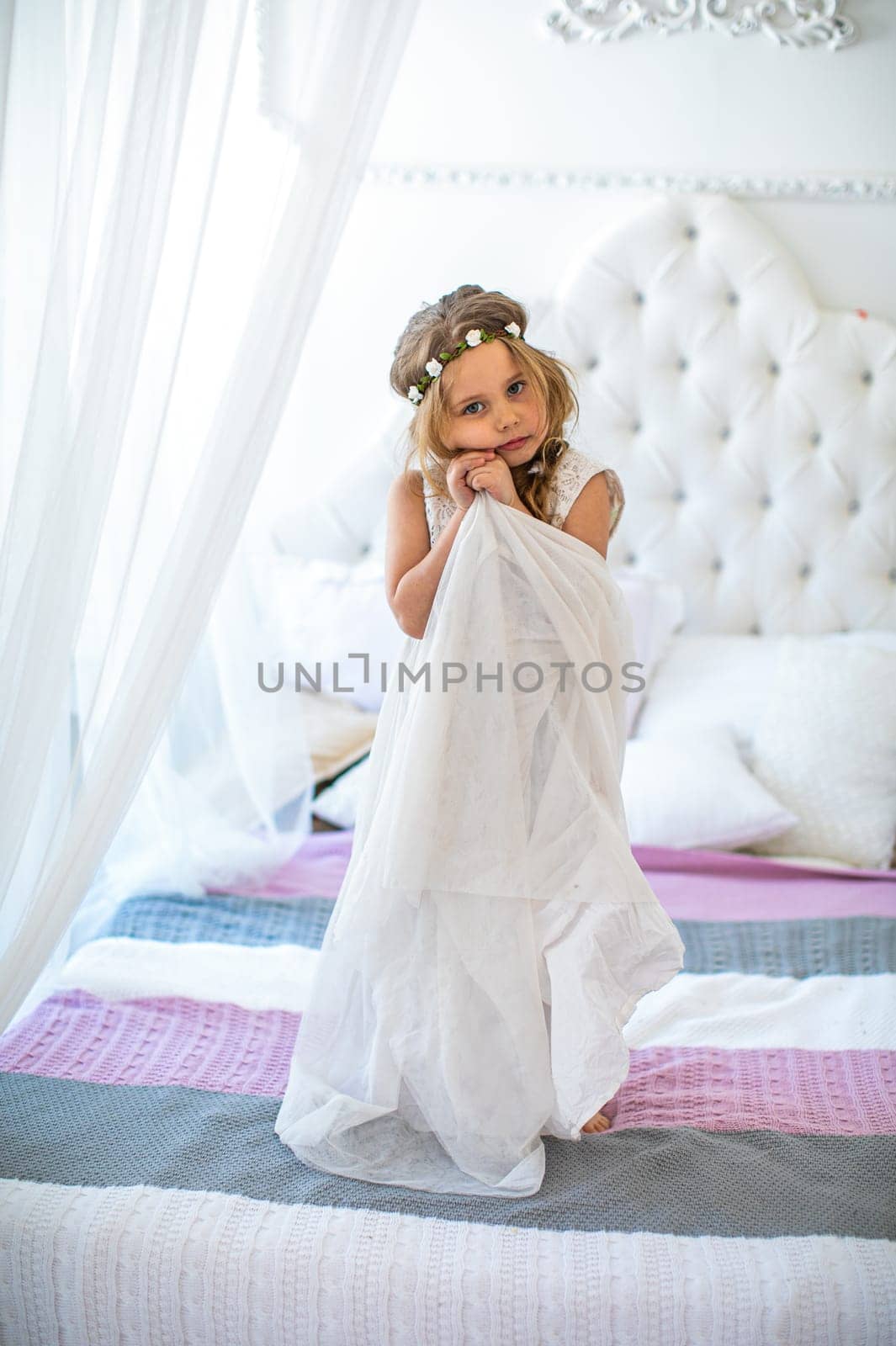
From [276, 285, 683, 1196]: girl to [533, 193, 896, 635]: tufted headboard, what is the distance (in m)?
1.15

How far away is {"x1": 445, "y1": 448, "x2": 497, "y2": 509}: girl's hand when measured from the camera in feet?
4.17

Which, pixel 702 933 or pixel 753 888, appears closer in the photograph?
pixel 702 933

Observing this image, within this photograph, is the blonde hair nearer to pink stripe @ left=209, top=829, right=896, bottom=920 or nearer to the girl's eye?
the girl's eye

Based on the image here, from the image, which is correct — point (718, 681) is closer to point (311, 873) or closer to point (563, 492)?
point (311, 873)

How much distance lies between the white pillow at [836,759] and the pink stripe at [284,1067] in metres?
0.65

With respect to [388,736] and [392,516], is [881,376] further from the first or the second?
[388,736]

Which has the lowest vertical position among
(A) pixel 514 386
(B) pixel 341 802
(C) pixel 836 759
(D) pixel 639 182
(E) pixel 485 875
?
(B) pixel 341 802

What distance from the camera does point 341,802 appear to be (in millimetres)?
2189

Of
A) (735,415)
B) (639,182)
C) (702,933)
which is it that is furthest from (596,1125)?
(639,182)

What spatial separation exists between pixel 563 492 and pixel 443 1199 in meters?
0.81

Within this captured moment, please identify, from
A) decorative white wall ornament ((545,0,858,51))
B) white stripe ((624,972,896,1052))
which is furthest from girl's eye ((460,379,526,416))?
decorative white wall ornament ((545,0,858,51))

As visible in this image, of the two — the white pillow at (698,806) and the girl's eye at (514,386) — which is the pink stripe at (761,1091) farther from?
the girl's eye at (514,386)

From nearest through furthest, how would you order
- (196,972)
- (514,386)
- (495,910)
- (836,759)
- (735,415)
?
(495,910) < (514,386) < (196,972) < (836,759) < (735,415)

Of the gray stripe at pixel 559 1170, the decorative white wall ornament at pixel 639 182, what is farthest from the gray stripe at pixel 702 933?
the decorative white wall ornament at pixel 639 182
